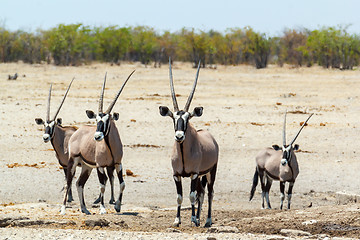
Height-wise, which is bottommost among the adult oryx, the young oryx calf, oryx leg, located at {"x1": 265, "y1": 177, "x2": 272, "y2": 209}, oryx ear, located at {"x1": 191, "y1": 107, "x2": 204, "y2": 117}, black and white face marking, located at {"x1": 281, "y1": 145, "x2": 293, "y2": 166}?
oryx leg, located at {"x1": 265, "y1": 177, "x2": 272, "y2": 209}

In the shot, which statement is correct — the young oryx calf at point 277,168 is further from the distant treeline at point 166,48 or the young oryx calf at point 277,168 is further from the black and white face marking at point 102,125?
the distant treeline at point 166,48

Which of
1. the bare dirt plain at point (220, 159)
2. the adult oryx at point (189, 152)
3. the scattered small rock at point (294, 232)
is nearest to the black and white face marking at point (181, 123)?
the adult oryx at point (189, 152)

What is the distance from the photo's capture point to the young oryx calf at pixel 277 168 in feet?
43.1

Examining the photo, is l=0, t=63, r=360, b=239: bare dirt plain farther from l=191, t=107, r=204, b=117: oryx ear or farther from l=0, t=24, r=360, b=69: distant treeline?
l=0, t=24, r=360, b=69: distant treeline

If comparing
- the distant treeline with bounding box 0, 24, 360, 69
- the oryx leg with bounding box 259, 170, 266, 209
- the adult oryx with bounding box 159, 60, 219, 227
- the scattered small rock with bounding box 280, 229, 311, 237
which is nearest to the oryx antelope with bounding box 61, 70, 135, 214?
the adult oryx with bounding box 159, 60, 219, 227

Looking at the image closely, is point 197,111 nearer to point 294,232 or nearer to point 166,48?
point 294,232

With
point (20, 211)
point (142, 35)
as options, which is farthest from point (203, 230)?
point (142, 35)

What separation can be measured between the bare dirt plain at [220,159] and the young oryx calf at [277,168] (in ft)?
1.57

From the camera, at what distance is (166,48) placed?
4900cm

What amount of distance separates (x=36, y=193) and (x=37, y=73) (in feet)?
75.9

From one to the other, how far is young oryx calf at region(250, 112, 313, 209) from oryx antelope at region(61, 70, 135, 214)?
3.57m

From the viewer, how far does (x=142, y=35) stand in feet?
164

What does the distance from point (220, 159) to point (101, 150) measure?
7.15 metres

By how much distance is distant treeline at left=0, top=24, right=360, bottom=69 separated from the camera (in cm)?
4456
